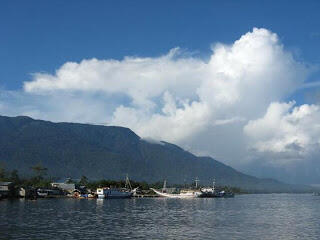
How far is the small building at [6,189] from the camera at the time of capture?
16468 cm

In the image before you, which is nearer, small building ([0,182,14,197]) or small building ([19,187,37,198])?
small building ([0,182,14,197])

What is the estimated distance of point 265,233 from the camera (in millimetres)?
67562

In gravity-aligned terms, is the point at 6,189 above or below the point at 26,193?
above

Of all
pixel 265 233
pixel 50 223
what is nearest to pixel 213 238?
pixel 265 233

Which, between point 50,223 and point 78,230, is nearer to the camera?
point 78,230

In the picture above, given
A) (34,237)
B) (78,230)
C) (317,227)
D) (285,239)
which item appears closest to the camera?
(34,237)

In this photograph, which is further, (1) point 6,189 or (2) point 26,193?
(2) point 26,193

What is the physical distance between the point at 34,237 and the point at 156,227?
22903mm

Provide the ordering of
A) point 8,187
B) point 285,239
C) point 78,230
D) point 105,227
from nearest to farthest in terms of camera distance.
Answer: point 285,239 → point 78,230 → point 105,227 → point 8,187

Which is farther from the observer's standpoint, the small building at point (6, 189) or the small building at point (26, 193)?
the small building at point (26, 193)

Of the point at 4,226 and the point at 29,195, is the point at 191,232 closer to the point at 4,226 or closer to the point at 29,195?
the point at 4,226

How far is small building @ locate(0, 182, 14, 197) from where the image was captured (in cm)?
16468

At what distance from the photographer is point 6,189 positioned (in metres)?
168

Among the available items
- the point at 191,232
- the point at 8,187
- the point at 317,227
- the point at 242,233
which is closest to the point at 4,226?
the point at 191,232
